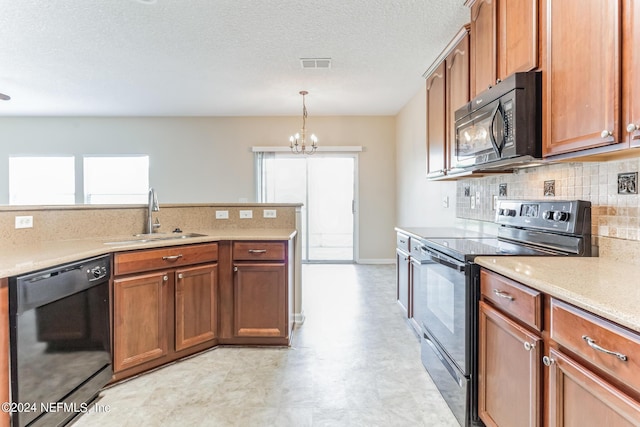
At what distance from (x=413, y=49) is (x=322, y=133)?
2.93 metres

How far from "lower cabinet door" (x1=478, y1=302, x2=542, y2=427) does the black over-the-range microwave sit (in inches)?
32.1

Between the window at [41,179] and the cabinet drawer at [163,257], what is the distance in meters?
5.01

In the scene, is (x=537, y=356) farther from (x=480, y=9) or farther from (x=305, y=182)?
(x=305, y=182)

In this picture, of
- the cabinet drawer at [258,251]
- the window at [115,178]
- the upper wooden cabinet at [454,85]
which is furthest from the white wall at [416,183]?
the window at [115,178]

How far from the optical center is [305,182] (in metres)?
6.33

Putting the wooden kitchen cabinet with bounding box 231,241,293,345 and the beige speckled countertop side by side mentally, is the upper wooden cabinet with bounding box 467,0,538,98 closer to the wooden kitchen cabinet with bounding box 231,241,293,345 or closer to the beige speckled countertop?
the beige speckled countertop

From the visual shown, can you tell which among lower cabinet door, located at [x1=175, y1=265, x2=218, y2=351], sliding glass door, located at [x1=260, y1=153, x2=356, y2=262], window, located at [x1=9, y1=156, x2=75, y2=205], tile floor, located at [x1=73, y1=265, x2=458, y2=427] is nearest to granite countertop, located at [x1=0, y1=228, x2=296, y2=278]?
lower cabinet door, located at [x1=175, y1=265, x2=218, y2=351]

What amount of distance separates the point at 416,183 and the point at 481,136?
2738mm

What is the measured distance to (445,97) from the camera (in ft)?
9.63

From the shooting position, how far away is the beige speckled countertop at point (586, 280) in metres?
0.96

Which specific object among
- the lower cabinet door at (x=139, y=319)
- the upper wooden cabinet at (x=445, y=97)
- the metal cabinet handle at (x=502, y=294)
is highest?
the upper wooden cabinet at (x=445, y=97)

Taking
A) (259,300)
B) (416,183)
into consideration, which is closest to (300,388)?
(259,300)

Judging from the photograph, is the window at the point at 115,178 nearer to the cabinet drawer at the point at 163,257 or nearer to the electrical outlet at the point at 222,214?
the electrical outlet at the point at 222,214

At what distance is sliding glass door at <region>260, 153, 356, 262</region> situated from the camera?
6258mm
